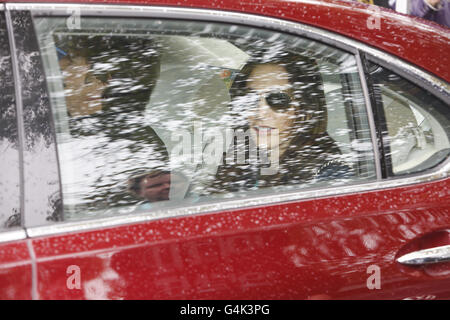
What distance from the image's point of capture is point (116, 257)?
1.50 m

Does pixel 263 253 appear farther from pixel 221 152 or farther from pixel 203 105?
pixel 203 105

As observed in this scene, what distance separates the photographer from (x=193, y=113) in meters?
1.72

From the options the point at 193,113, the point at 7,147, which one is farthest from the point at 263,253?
the point at 7,147

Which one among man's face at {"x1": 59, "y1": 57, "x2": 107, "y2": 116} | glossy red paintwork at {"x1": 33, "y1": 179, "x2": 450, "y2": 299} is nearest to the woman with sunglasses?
glossy red paintwork at {"x1": 33, "y1": 179, "x2": 450, "y2": 299}

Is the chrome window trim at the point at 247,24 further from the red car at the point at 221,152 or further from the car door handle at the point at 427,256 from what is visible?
the car door handle at the point at 427,256

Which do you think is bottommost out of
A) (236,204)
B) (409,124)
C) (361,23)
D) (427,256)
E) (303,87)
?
(427,256)

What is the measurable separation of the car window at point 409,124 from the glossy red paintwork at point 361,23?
0.07m

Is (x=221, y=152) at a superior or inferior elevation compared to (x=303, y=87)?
inferior

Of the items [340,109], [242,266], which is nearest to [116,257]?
[242,266]

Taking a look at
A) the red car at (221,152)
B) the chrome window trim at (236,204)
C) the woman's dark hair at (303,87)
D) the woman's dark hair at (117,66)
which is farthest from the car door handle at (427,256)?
the woman's dark hair at (117,66)

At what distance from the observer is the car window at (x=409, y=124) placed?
70.2 inches

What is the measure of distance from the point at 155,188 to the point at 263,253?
31 centimetres

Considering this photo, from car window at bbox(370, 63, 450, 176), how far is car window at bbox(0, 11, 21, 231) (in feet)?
3.05
